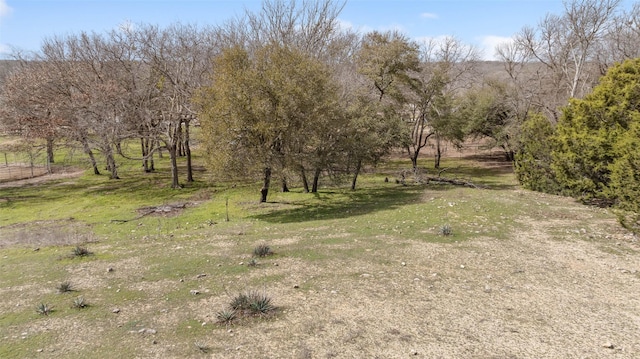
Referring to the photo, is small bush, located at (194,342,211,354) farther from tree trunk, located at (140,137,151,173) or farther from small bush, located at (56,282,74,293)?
tree trunk, located at (140,137,151,173)

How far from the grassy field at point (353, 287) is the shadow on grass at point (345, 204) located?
1829 millimetres

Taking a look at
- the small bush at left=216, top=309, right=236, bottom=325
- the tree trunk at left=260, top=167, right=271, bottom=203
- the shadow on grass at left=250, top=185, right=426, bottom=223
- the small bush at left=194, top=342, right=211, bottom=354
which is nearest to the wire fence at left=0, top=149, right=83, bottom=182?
the tree trunk at left=260, top=167, right=271, bottom=203

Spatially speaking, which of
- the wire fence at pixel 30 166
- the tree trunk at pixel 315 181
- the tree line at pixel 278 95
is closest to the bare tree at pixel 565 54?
the tree line at pixel 278 95

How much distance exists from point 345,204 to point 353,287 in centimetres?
1492

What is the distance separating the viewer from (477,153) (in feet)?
188

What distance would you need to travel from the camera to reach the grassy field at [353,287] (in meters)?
6.95

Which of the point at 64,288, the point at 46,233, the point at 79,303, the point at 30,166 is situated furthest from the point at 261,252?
the point at 30,166

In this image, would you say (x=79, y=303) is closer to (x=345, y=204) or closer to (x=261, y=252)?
(x=261, y=252)

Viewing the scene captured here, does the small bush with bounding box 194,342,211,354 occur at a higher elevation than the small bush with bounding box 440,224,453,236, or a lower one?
lower

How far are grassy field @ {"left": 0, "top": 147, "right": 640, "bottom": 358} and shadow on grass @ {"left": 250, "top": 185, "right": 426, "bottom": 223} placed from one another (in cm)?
183

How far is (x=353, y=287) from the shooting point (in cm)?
930

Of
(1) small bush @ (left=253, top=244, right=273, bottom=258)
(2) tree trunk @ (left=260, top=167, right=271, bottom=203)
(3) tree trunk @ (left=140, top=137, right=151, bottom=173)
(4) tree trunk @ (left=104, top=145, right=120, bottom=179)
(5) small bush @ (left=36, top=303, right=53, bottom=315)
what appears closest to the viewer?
(5) small bush @ (left=36, top=303, right=53, bottom=315)

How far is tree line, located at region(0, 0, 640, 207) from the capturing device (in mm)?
21531

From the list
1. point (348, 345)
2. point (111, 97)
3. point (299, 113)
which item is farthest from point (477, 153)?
point (348, 345)
